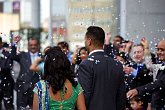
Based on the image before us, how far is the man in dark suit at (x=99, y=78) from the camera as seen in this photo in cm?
521

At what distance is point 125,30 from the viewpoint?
1091 cm

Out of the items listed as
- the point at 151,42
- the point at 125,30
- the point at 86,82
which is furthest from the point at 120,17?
the point at 86,82

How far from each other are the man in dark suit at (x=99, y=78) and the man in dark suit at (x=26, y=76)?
4196 millimetres

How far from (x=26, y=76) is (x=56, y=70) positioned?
5.16m

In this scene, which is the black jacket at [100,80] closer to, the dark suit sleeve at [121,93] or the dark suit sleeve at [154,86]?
the dark suit sleeve at [121,93]

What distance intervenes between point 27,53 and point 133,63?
2937 millimetres

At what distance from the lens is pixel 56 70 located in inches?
179

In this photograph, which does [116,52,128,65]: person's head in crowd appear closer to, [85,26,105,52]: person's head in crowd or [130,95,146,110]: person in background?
[130,95,146,110]: person in background

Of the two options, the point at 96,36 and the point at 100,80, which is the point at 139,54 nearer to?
the point at 96,36

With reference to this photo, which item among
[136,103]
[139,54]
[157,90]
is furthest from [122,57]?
[157,90]

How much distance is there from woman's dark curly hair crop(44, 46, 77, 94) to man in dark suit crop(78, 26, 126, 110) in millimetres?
611

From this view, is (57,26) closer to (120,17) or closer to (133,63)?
(120,17)

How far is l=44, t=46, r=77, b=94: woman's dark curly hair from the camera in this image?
4534 mm

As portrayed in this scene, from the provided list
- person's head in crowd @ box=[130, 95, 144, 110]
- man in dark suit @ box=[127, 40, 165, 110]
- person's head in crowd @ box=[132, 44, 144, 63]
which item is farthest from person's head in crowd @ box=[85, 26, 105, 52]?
person's head in crowd @ box=[132, 44, 144, 63]
